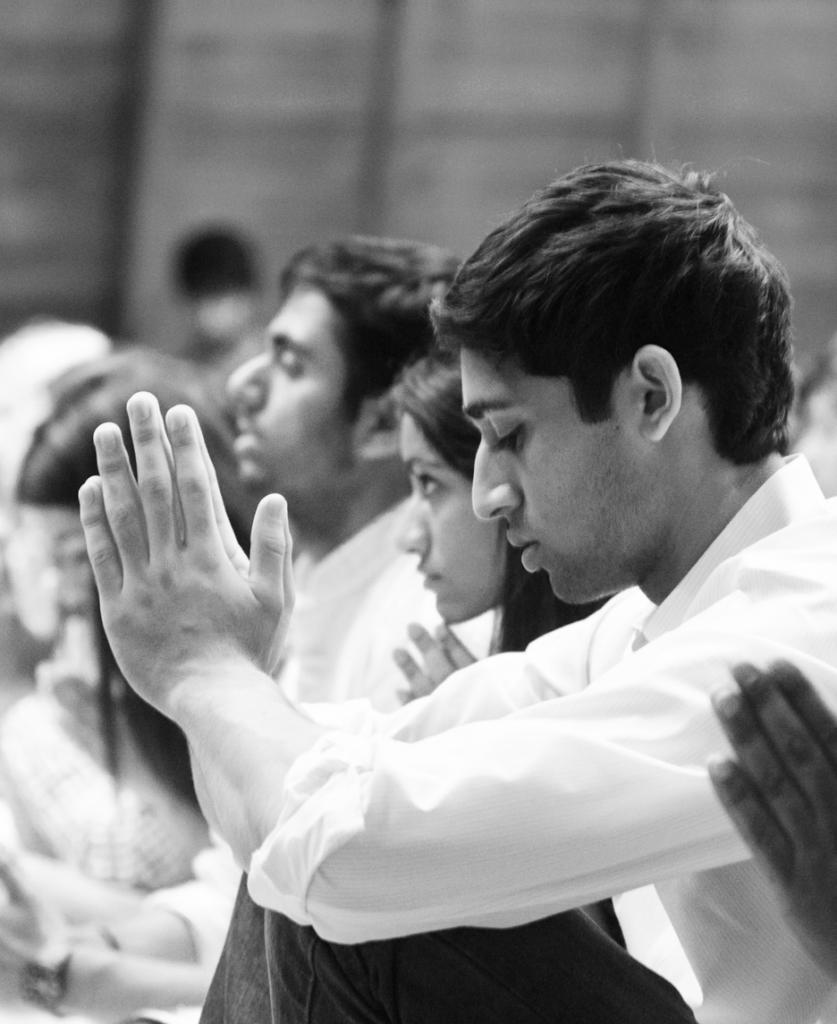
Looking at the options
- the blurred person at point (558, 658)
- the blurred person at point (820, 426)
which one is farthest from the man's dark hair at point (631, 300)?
the blurred person at point (820, 426)

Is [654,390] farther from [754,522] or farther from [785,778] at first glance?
[785,778]

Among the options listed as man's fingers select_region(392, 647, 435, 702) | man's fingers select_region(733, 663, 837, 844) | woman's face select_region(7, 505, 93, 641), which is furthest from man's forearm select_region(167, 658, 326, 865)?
woman's face select_region(7, 505, 93, 641)

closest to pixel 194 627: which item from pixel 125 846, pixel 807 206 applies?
pixel 125 846

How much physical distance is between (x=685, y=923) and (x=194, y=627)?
0.44 metres

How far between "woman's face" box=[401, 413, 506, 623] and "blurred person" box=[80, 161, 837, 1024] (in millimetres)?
461

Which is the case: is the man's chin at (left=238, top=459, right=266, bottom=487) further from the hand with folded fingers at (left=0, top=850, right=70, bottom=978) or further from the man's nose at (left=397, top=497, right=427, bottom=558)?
the hand with folded fingers at (left=0, top=850, right=70, bottom=978)

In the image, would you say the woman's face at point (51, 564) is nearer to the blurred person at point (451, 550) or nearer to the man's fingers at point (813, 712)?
the blurred person at point (451, 550)

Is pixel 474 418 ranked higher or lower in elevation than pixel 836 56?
higher

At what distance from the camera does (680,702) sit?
1146 mm

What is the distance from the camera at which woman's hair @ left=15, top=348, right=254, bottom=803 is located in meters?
2.05

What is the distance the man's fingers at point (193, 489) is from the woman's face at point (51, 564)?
2.78 ft

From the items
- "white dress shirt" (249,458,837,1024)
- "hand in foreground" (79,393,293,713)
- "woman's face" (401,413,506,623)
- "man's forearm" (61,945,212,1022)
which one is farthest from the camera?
"woman's face" (401,413,506,623)

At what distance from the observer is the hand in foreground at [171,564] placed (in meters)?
1.32

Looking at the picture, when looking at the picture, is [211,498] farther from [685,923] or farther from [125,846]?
[125,846]
